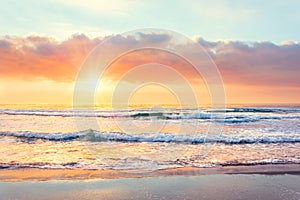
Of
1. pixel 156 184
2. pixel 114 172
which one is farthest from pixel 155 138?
pixel 156 184

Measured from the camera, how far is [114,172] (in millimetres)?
7730

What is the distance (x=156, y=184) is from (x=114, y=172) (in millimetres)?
1615

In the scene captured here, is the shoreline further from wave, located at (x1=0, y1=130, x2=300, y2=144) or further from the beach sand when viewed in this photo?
wave, located at (x1=0, y1=130, x2=300, y2=144)

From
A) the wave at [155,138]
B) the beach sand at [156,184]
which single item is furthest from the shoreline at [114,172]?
the wave at [155,138]

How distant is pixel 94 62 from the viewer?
8305mm

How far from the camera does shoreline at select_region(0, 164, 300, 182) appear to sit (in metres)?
7.21

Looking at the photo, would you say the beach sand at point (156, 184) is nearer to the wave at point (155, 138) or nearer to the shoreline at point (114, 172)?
the shoreline at point (114, 172)

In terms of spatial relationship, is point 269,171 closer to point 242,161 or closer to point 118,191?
point 242,161

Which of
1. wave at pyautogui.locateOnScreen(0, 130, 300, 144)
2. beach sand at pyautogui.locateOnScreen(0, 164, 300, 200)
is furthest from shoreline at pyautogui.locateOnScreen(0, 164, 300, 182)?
wave at pyautogui.locateOnScreen(0, 130, 300, 144)

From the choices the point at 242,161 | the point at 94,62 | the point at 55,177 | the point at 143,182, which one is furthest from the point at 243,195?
the point at 94,62

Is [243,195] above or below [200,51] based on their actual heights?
below

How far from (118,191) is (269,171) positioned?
4622mm

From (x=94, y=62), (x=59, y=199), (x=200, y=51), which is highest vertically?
(x=200, y=51)

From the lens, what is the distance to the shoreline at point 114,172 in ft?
23.6
